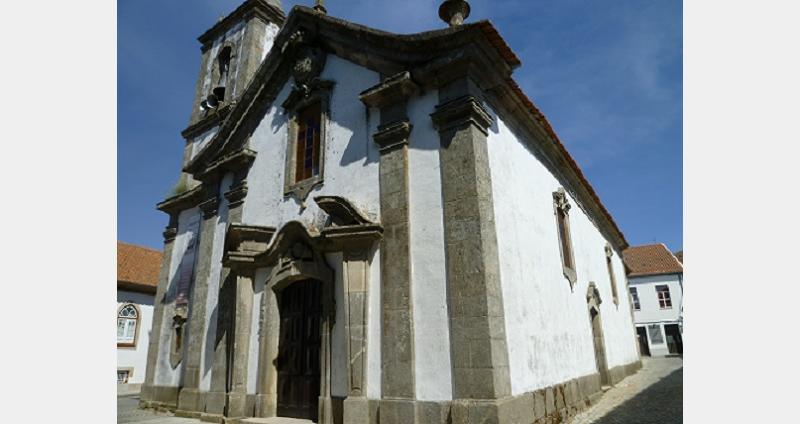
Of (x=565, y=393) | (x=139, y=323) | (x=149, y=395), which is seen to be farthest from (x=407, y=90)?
(x=139, y=323)

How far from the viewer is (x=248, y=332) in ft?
25.1

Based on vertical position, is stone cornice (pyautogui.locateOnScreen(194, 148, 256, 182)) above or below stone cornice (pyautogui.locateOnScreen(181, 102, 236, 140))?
below

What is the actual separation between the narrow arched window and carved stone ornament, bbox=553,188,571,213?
1724cm

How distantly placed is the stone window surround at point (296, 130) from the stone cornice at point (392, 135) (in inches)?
52.7

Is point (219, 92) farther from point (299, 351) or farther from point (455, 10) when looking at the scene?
point (299, 351)

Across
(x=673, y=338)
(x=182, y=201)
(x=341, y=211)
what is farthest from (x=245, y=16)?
(x=673, y=338)

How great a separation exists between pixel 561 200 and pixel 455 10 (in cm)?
497

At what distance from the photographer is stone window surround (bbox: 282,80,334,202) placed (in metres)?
7.64

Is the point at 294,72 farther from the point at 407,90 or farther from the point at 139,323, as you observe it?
the point at 139,323

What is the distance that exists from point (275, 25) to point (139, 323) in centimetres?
1305

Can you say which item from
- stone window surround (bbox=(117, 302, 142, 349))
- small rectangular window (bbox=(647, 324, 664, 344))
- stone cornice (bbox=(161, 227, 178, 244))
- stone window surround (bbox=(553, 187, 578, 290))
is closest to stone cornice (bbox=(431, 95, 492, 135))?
stone window surround (bbox=(553, 187, 578, 290))

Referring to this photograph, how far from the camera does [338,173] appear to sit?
724cm

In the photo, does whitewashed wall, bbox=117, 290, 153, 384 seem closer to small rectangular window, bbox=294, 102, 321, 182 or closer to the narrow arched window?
the narrow arched window

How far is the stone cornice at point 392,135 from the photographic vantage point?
21.0 feet
